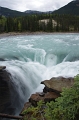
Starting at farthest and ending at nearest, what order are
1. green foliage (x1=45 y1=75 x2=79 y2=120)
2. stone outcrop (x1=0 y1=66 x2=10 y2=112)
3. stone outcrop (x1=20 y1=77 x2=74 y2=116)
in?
stone outcrop (x1=0 y1=66 x2=10 y2=112), stone outcrop (x1=20 y1=77 x2=74 y2=116), green foliage (x1=45 y1=75 x2=79 y2=120)

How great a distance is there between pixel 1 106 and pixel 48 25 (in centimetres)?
10241

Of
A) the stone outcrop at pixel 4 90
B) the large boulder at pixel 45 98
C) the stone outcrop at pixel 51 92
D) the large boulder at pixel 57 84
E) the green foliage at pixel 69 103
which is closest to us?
the green foliage at pixel 69 103

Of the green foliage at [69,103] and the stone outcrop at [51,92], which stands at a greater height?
the green foliage at [69,103]

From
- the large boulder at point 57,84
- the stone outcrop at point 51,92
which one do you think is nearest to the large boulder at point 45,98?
the stone outcrop at point 51,92

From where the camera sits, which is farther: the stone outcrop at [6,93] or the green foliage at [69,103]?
the stone outcrop at [6,93]

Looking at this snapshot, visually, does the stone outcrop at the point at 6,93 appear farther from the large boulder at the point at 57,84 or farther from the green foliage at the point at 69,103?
the green foliage at the point at 69,103

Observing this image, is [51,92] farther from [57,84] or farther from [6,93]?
[6,93]

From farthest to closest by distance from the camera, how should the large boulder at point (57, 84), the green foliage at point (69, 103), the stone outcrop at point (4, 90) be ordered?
the stone outcrop at point (4, 90), the large boulder at point (57, 84), the green foliage at point (69, 103)

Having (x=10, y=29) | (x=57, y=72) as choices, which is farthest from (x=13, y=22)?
(x=57, y=72)

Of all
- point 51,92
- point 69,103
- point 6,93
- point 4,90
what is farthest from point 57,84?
point 69,103

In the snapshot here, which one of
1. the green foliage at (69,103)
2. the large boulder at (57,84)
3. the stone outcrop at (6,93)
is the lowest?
the stone outcrop at (6,93)

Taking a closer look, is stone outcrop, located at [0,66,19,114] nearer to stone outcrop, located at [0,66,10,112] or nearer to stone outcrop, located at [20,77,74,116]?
stone outcrop, located at [0,66,10,112]

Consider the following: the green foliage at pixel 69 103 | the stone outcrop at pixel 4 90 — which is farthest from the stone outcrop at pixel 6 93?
the green foliage at pixel 69 103

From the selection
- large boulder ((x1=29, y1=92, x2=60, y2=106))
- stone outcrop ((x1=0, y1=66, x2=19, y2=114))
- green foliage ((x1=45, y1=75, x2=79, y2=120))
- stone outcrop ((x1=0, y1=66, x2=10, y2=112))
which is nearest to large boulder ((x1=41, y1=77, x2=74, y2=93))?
large boulder ((x1=29, y1=92, x2=60, y2=106))
